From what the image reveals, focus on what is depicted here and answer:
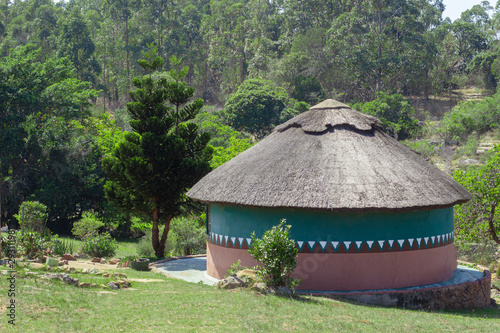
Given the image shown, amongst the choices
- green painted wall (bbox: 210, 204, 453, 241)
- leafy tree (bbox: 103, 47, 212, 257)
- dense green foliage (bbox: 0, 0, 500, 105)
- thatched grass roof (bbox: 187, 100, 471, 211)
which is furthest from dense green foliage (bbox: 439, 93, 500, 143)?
green painted wall (bbox: 210, 204, 453, 241)

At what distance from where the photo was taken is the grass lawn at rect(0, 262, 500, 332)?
9.27m

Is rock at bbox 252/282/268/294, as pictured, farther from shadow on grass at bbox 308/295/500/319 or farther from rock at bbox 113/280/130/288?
rock at bbox 113/280/130/288

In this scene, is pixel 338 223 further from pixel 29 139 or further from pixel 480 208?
pixel 29 139

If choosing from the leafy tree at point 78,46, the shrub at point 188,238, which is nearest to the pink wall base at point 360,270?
the shrub at point 188,238

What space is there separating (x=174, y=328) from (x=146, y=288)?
3.63 metres

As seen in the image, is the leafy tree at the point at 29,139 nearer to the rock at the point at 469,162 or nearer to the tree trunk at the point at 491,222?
the tree trunk at the point at 491,222

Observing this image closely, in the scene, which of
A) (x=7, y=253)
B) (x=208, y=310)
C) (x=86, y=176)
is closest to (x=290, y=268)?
(x=208, y=310)

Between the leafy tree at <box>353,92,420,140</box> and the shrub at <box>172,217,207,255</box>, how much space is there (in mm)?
25465

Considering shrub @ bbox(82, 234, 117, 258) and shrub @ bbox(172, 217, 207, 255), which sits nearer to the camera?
shrub @ bbox(82, 234, 117, 258)

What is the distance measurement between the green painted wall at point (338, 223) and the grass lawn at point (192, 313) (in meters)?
1.90

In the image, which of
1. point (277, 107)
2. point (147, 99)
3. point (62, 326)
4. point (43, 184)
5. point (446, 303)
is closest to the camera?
point (62, 326)

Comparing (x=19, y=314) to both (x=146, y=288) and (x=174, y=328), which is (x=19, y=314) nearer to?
(x=174, y=328)

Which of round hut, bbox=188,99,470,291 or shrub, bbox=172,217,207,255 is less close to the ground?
round hut, bbox=188,99,470,291

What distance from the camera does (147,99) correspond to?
772 inches
